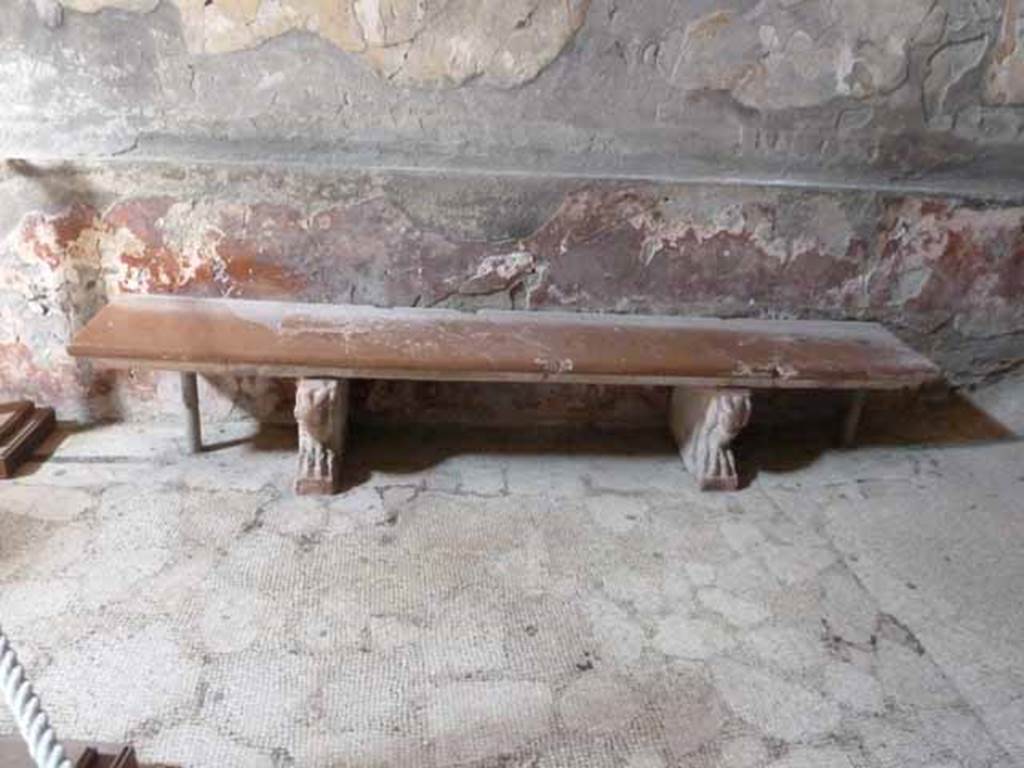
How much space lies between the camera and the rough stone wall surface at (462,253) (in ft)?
7.55

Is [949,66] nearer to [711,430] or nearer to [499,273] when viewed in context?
[711,430]

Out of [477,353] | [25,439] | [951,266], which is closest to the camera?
[477,353]

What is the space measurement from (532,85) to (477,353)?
83cm

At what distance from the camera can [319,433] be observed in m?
2.17

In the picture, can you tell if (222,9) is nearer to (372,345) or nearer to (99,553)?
(372,345)

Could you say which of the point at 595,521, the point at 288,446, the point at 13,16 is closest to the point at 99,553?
the point at 288,446

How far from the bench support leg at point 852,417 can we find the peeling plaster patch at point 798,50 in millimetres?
941

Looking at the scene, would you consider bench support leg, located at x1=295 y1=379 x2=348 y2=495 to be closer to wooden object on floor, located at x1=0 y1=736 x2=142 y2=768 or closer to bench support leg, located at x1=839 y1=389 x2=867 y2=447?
wooden object on floor, located at x1=0 y1=736 x2=142 y2=768

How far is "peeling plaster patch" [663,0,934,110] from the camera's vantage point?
2.32 meters

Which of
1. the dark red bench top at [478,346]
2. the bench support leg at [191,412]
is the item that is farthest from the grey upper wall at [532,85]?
the bench support leg at [191,412]

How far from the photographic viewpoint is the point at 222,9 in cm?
217

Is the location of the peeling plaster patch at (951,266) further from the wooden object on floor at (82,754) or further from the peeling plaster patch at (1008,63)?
the wooden object on floor at (82,754)

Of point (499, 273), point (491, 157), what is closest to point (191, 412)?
point (499, 273)

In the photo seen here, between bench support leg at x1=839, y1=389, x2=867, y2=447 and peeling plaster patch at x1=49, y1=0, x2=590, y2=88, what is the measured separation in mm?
1448
